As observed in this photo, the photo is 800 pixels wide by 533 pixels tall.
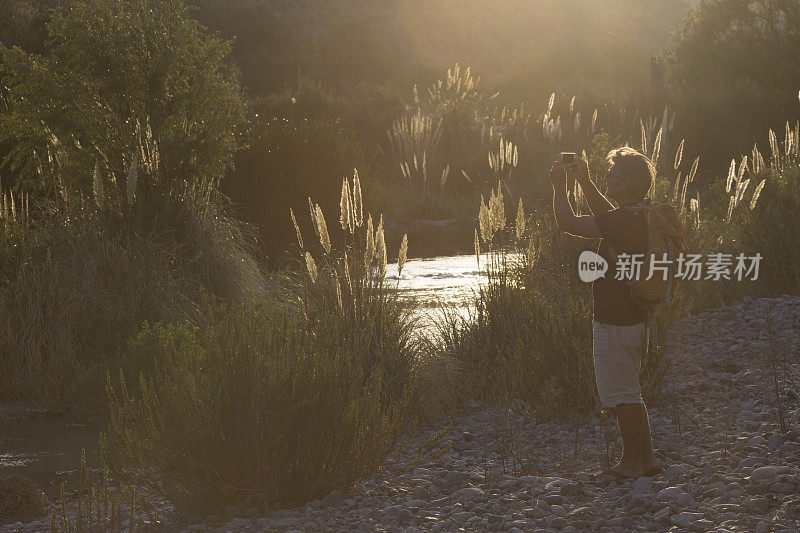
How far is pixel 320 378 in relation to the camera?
4.59m

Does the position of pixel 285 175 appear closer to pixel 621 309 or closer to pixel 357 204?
pixel 357 204

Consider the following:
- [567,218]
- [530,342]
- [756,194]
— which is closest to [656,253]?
[567,218]

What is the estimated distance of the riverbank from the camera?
411 cm

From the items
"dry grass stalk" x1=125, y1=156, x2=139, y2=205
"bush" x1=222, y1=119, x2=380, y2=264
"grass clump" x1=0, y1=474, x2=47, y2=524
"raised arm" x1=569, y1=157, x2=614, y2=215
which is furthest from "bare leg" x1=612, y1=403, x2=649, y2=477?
"bush" x1=222, y1=119, x2=380, y2=264

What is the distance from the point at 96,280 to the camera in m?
7.86

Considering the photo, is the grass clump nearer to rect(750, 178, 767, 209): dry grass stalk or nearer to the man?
the man

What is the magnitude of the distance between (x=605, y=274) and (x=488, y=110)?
882 inches

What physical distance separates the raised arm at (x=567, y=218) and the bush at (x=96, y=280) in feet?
11.7

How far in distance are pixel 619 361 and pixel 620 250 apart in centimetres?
52

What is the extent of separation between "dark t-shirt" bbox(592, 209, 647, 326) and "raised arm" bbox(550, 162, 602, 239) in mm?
37

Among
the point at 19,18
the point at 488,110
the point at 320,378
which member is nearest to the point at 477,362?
the point at 320,378

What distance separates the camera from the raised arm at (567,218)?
175 inches

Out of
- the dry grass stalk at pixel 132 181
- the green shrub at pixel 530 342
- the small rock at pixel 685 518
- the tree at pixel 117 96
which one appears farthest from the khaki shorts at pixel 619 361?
the tree at pixel 117 96

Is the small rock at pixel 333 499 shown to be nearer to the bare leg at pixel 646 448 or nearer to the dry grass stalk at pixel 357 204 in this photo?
the bare leg at pixel 646 448
